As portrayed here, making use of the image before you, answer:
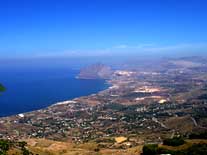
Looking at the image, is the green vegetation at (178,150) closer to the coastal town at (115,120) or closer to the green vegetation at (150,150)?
the green vegetation at (150,150)

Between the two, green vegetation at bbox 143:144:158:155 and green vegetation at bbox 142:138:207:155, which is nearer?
green vegetation at bbox 142:138:207:155

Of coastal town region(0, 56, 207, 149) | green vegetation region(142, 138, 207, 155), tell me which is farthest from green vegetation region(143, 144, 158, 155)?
coastal town region(0, 56, 207, 149)

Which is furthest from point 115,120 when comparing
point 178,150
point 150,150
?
Answer: point 178,150

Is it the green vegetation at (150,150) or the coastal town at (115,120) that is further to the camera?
the coastal town at (115,120)

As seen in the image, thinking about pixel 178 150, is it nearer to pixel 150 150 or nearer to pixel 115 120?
pixel 150 150

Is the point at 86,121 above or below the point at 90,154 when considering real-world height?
below

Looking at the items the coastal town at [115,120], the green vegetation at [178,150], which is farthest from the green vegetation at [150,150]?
the coastal town at [115,120]

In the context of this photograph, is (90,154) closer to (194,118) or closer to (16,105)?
(194,118)

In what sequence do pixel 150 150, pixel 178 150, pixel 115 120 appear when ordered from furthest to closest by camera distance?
1. pixel 115 120
2. pixel 150 150
3. pixel 178 150

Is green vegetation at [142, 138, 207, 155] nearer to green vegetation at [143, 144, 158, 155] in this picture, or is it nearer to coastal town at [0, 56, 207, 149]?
green vegetation at [143, 144, 158, 155]

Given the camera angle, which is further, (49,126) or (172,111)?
(172,111)

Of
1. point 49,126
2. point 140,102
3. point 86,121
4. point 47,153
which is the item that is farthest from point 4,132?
point 140,102
